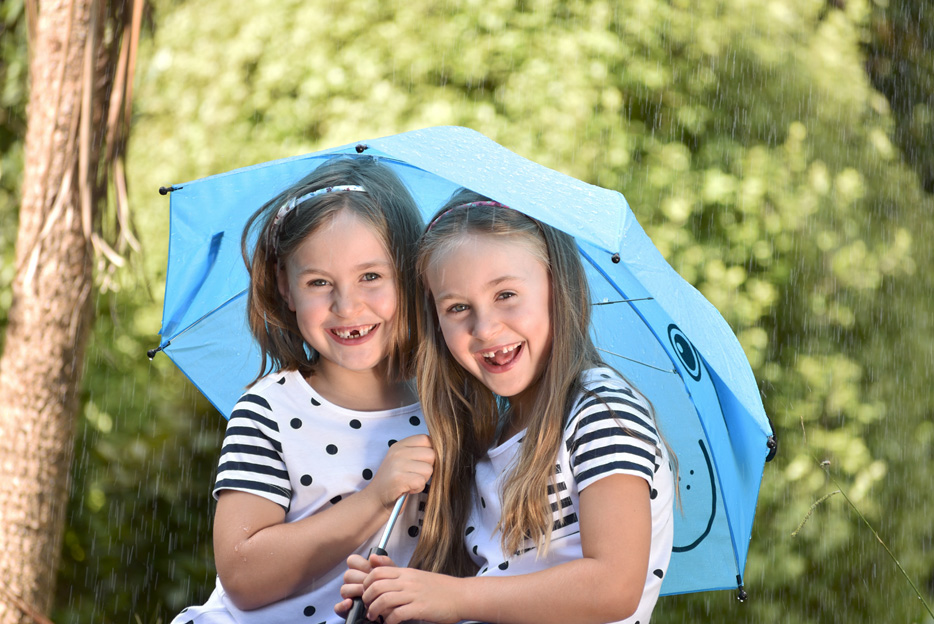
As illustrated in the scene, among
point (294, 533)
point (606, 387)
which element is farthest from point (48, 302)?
point (606, 387)

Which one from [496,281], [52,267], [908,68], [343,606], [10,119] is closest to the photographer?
[343,606]

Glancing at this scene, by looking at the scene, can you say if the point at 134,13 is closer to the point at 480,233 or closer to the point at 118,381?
the point at 118,381

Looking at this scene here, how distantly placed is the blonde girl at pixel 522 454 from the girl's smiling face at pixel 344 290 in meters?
0.11

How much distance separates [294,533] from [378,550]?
0.21 metres

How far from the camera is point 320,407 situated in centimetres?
221

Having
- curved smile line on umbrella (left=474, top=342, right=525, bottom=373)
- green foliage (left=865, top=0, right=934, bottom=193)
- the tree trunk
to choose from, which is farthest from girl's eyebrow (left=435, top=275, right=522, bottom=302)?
green foliage (left=865, top=0, right=934, bottom=193)

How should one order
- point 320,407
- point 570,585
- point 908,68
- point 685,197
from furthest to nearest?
point 908,68 → point 685,197 → point 320,407 → point 570,585

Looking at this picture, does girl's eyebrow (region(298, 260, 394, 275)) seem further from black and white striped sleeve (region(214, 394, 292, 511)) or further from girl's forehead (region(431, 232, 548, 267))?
black and white striped sleeve (region(214, 394, 292, 511))

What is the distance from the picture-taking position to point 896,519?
12.4ft

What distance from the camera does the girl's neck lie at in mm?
2279

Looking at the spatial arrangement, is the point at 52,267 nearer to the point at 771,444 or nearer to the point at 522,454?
the point at 522,454

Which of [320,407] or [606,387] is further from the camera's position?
[320,407]

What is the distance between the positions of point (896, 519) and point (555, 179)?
2728mm

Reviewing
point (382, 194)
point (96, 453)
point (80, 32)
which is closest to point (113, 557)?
point (96, 453)
